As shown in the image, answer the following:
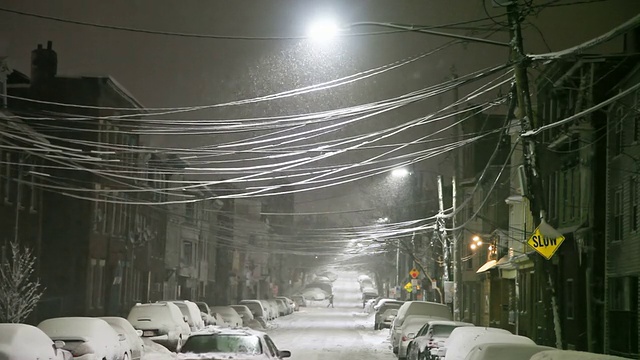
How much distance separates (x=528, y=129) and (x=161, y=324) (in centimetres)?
1597

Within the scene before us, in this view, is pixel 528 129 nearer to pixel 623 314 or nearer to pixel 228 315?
pixel 623 314

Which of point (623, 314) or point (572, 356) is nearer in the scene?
point (572, 356)

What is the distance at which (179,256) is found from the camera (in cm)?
7212

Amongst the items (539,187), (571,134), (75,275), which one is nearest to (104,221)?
(75,275)

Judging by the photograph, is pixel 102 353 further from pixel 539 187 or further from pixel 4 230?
pixel 4 230

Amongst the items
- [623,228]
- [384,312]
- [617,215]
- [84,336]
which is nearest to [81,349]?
[84,336]

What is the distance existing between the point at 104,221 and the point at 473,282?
24.8 metres

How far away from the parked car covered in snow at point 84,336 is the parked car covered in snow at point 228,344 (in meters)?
4.00

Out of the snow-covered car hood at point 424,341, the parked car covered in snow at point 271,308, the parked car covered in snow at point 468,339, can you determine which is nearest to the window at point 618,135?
the snow-covered car hood at point 424,341

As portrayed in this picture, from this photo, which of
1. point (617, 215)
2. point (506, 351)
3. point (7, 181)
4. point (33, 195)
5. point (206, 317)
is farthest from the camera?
point (33, 195)

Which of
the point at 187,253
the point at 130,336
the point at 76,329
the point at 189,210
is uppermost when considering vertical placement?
the point at 189,210

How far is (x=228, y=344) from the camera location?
16.9m

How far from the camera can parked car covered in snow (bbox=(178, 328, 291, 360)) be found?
16.5 meters

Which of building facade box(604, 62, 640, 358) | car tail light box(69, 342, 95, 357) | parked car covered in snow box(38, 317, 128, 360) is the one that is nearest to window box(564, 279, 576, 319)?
building facade box(604, 62, 640, 358)
